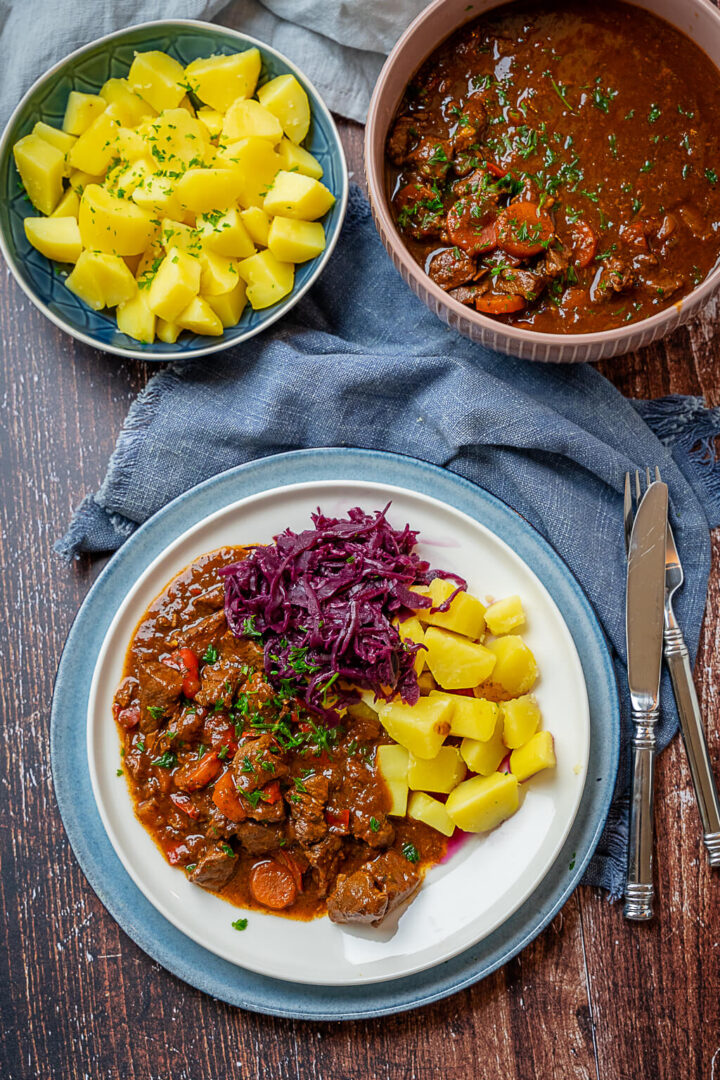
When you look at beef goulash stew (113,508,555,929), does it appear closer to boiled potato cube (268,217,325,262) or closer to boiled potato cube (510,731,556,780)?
boiled potato cube (510,731,556,780)

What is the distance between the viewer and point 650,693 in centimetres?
345

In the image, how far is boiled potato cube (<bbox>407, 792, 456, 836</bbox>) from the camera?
334 cm

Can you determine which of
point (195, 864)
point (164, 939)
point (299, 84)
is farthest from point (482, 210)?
point (164, 939)

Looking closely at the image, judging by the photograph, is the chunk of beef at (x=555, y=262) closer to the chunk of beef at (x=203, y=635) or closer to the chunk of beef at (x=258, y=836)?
the chunk of beef at (x=203, y=635)

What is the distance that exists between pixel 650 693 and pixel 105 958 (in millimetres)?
2504

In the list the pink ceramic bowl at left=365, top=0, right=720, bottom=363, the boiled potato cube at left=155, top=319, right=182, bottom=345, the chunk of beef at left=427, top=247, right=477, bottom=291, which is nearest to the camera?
the pink ceramic bowl at left=365, top=0, right=720, bottom=363

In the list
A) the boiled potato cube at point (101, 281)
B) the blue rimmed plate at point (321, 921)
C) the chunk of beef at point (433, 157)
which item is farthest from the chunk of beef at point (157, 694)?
the chunk of beef at point (433, 157)

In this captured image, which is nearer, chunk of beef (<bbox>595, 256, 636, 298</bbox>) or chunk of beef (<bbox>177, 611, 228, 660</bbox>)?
chunk of beef (<bbox>595, 256, 636, 298</bbox>)

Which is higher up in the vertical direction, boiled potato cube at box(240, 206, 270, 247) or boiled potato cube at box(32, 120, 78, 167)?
boiled potato cube at box(32, 120, 78, 167)

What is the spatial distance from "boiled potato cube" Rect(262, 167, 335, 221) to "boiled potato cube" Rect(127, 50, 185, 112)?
1.63 feet

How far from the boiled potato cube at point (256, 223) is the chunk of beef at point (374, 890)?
2524 millimetres

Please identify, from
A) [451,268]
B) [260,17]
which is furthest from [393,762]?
[260,17]

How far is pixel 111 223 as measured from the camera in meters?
3.33

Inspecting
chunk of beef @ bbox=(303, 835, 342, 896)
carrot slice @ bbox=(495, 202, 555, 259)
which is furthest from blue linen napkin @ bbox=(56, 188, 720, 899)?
chunk of beef @ bbox=(303, 835, 342, 896)
